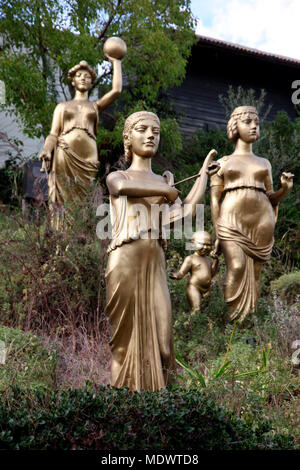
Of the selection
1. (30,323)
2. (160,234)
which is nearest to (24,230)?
(30,323)

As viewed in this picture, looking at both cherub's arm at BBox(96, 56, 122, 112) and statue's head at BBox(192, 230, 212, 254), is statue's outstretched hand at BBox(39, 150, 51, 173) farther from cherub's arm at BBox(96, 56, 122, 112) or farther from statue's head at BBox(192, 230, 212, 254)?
statue's head at BBox(192, 230, 212, 254)

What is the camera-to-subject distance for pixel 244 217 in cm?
792

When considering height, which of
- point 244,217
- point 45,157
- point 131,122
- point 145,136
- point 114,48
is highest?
point 114,48

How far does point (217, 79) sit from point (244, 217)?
1297 centimetres

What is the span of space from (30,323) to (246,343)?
8.42ft

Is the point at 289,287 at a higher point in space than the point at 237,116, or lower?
lower

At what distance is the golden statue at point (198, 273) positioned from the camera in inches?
308

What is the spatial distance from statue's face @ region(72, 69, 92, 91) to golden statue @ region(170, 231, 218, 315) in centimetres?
362

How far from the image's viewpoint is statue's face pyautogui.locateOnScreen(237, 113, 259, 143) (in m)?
7.95

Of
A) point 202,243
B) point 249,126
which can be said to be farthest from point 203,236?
point 249,126

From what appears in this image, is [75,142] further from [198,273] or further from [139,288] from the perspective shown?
[139,288]

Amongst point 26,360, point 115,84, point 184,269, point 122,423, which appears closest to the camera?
point 122,423

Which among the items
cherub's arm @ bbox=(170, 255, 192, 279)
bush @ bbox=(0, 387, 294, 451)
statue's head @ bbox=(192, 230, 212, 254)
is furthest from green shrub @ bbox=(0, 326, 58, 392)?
statue's head @ bbox=(192, 230, 212, 254)

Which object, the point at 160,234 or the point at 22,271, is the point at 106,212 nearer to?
the point at 22,271
